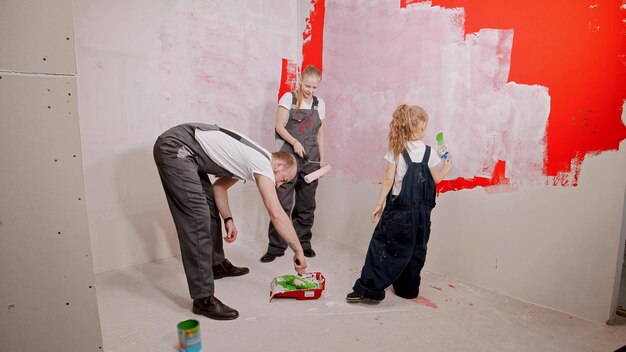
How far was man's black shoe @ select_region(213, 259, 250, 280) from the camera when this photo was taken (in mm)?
2425

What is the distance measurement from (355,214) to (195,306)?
142 cm

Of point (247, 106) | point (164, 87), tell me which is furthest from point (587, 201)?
point (164, 87)

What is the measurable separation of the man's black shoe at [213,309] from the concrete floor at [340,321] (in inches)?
1.2

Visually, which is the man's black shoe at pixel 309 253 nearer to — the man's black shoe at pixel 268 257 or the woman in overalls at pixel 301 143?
the woman in overalls at pixel 301 143

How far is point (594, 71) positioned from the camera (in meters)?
1.85

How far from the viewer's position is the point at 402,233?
2.04m

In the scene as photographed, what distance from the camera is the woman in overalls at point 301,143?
2.63 metres

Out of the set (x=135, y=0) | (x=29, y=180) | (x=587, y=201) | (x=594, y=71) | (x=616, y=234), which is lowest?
(x=616, y=234)

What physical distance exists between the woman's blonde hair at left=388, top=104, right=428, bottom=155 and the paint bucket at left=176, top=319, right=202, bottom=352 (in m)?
1.21

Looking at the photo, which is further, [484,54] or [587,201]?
[484,54]

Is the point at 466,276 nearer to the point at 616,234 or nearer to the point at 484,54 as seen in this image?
the point at 616,234

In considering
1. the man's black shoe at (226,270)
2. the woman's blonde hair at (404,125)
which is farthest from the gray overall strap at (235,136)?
the man's black shoe at (226,270)

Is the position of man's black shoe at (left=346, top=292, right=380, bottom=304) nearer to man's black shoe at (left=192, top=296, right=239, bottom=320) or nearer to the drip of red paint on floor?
the drip of red paint on floor

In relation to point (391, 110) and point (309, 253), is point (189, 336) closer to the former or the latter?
point (309, 253)
